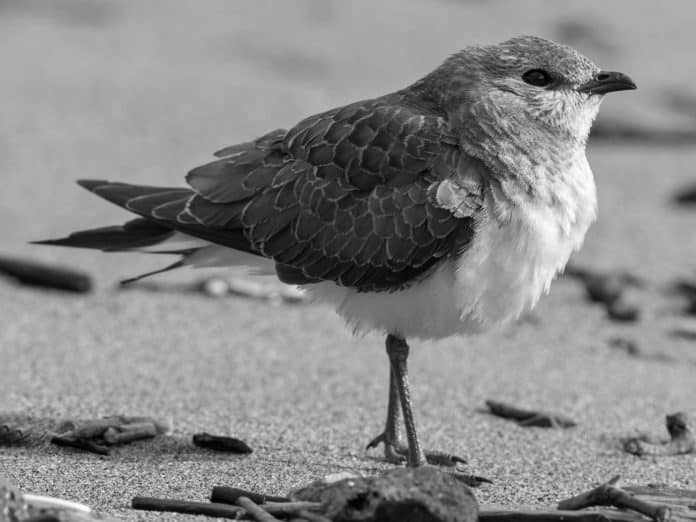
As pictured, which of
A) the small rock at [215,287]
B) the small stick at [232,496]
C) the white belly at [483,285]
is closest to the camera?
the small stick at [232,496]

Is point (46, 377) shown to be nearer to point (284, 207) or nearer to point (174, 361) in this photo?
point (174, 361)

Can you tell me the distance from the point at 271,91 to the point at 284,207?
16.7 feet

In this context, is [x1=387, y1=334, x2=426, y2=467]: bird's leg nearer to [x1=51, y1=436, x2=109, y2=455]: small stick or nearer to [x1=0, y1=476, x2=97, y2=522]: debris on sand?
[x1=51, y1=436, x2=109, y2=455]: small stick

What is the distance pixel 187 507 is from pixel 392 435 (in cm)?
139

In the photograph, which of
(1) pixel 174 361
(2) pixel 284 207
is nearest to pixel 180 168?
(1) pixel 174 361

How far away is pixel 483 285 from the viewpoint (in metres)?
4.90

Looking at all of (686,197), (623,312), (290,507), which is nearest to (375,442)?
(290,507)

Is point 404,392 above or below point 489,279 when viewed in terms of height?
below

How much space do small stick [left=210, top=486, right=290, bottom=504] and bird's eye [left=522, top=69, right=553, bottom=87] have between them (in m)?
→ 2.11

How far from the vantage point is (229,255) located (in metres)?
5.70

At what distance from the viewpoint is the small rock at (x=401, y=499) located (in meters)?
3.71

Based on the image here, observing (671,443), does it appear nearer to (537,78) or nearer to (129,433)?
(537,78)

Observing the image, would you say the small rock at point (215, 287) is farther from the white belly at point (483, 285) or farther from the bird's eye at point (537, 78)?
the bird's eye at point (537, 78)

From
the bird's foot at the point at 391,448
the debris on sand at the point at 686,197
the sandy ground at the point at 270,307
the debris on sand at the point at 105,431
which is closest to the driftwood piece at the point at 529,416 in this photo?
the sandy ground at the point at 270,307
